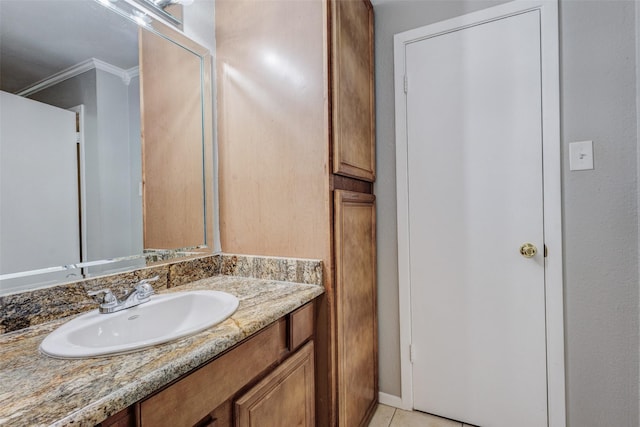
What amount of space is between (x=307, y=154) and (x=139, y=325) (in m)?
0.81

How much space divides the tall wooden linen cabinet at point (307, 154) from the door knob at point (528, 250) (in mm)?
714

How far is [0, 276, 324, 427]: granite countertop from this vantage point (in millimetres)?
442

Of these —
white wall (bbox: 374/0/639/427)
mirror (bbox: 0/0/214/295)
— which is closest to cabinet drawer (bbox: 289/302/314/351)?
mirror (bbox: 0/0/214/295)

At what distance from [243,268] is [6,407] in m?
0.89

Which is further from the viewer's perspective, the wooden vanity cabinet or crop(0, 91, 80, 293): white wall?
crop(0, 91, 80, 293): white wall

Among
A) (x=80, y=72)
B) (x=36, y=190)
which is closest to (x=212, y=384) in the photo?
(x=36, y=190)

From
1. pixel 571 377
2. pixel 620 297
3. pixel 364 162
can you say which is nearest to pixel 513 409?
pixel 571 377

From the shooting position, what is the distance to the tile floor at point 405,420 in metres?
1.52

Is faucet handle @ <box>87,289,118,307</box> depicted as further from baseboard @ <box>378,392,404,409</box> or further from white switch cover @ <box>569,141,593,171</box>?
white switch cover @ <box>569,141,593,171</box>

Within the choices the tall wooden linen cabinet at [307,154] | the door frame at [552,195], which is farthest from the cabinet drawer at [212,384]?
the door frame at [552,195]

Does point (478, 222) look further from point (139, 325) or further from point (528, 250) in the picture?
point (139, 325)

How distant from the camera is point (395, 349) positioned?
1.65 metres

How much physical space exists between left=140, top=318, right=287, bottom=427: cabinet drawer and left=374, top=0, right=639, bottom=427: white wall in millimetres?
1317

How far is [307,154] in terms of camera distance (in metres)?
1.20
